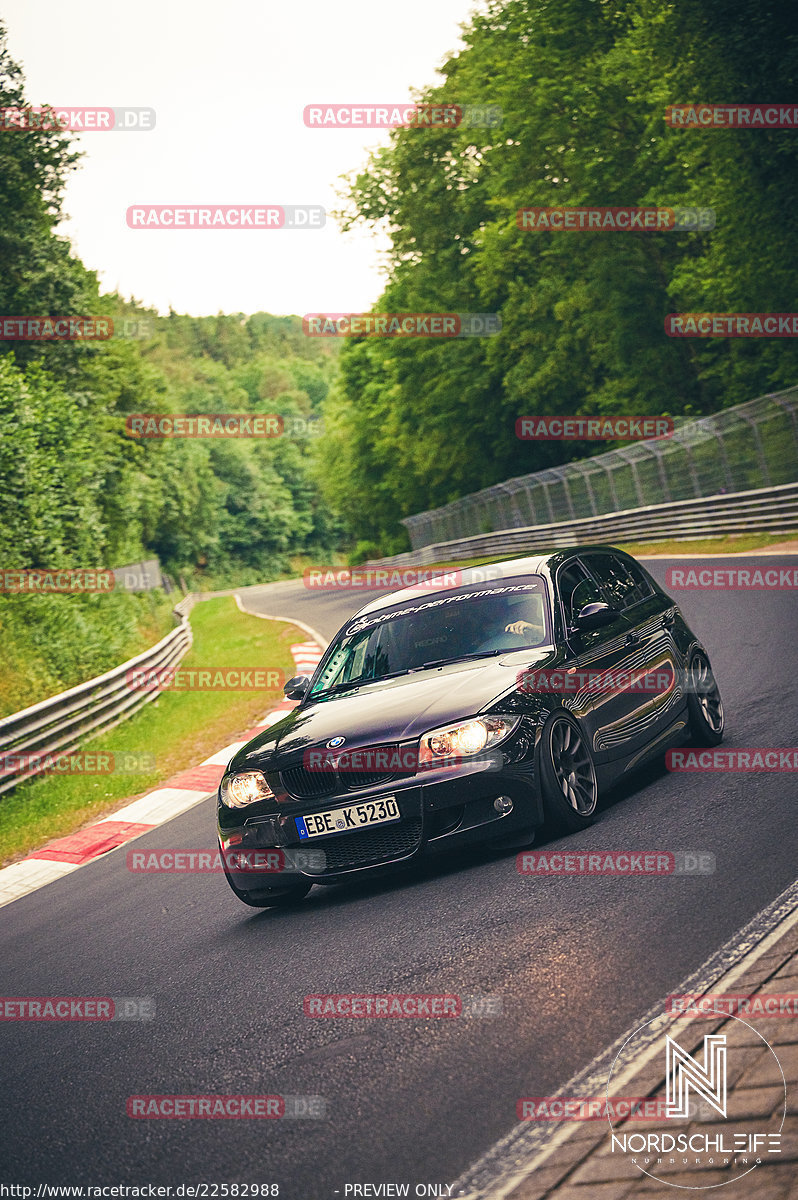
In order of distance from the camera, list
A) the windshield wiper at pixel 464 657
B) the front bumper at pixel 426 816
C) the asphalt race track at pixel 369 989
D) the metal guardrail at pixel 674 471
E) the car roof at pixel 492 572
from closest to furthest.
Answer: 1. the asphalt race track at pixel 369 989
2. the front bumper at pixel 426 816
3. the windshield wiper at pixel 464 657
4. the car roof at pixel 492 572
5. the metal guardrail at pixel 674 471

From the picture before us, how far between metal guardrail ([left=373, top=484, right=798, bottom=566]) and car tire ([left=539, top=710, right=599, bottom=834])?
17.2 metres

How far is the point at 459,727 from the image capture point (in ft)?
20.3

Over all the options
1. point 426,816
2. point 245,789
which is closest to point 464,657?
point 426,816

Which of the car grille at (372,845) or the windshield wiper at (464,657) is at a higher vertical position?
the windshield wiper at (464,657)

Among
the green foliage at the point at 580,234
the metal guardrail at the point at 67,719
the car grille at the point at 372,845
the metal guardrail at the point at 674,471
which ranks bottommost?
the metal guardrail at the point at 67,719

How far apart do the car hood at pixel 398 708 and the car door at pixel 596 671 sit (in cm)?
27

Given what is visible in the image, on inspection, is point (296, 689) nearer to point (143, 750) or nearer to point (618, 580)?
point (618, 580)

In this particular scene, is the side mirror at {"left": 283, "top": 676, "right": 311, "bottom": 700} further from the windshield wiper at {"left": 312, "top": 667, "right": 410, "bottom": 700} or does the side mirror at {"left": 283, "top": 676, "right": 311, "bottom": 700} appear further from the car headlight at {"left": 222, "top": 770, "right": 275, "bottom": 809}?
the car headlight at {"left": 222, "top": 770, "right": 275, "bottom": 809}

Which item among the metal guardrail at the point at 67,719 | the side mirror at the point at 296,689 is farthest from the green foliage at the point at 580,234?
the side mirror at the point at 296,689

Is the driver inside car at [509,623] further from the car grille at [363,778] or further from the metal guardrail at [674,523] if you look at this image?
the metal guardrail at [674,523]

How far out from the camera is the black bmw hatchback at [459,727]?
6164mm

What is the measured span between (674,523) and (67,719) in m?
19.3

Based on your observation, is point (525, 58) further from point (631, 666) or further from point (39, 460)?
point (631, 666)

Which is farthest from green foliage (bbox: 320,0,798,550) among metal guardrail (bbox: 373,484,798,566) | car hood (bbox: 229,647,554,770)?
car hood (bbox: 229,647,554,770)
